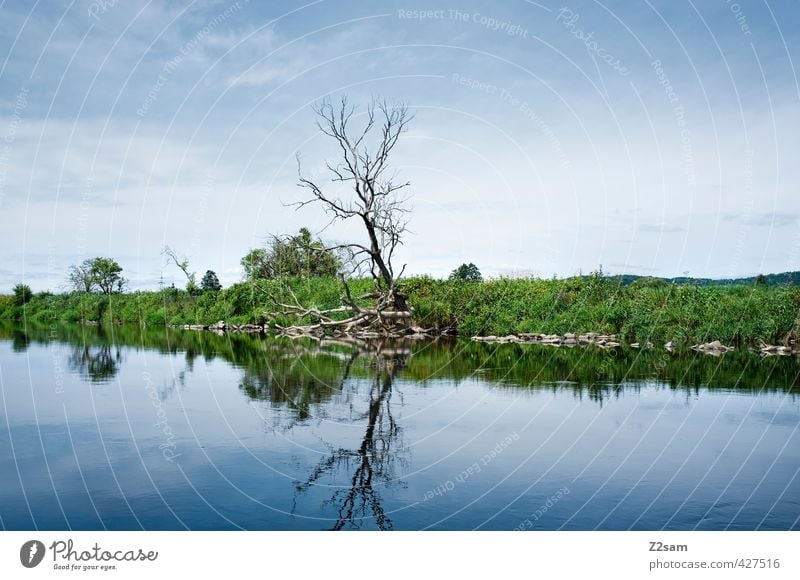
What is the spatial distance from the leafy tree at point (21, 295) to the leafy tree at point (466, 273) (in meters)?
51.6

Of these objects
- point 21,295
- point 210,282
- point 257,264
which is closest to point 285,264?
point 257,264

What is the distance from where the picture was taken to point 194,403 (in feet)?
52.9

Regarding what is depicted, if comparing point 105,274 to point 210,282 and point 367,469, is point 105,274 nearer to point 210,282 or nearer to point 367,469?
point 210,282

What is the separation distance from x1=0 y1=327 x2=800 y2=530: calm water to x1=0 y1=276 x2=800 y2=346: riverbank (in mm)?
8099

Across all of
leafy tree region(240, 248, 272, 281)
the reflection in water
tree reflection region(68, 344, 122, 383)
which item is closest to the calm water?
the reflection in water

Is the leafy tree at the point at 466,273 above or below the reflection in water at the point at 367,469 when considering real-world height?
above

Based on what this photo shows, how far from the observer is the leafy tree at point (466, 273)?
40.7m

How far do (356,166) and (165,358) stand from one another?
11.8m

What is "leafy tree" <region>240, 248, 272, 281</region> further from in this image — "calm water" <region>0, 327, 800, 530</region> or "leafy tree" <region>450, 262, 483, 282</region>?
"calm water" <region>0, 327, 800, 530</region>

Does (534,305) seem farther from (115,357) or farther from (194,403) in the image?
(194,403)

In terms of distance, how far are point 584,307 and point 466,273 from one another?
855 centimetres

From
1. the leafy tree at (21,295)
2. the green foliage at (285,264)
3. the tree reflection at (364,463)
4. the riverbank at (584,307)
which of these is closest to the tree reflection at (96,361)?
the tree reflection at (364,463)

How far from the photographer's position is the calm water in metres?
8.59

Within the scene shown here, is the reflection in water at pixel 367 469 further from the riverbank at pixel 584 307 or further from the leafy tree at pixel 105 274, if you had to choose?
the leafy tree at pixel 105 274
